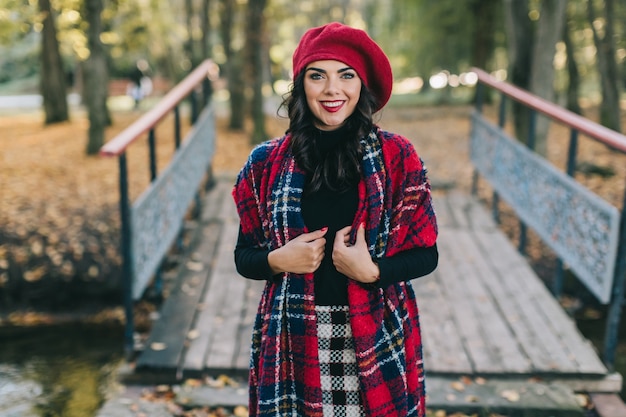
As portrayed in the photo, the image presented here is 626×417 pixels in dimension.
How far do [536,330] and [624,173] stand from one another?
6017 mm

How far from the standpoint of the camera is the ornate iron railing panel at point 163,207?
420 cm

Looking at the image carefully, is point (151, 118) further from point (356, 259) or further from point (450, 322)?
point (356, 259)

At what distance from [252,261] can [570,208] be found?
3062 millimetres

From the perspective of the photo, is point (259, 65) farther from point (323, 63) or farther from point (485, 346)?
point (323, 63)

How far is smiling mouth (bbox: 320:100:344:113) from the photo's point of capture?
6.66ft

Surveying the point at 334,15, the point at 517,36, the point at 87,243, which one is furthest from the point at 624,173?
the point at 334,15

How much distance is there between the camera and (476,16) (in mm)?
17078

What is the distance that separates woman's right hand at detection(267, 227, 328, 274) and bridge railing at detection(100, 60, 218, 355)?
194 centimetres

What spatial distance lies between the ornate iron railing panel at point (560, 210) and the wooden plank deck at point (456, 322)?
448 mm

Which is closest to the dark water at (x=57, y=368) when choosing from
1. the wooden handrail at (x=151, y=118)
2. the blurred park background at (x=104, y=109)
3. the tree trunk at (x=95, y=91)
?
the blurred park background at (x=104, y=109)


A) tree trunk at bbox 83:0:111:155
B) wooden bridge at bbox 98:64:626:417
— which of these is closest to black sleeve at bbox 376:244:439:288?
wooden bridge at bbox 98:64:626:417

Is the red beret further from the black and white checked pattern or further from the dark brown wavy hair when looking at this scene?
the black and white checked pattern

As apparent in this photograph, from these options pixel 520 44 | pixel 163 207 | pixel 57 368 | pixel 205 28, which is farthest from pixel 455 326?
pixel 205 28

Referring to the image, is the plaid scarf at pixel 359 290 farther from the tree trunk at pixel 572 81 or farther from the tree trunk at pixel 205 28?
the tree trunk at pixel 572 81
